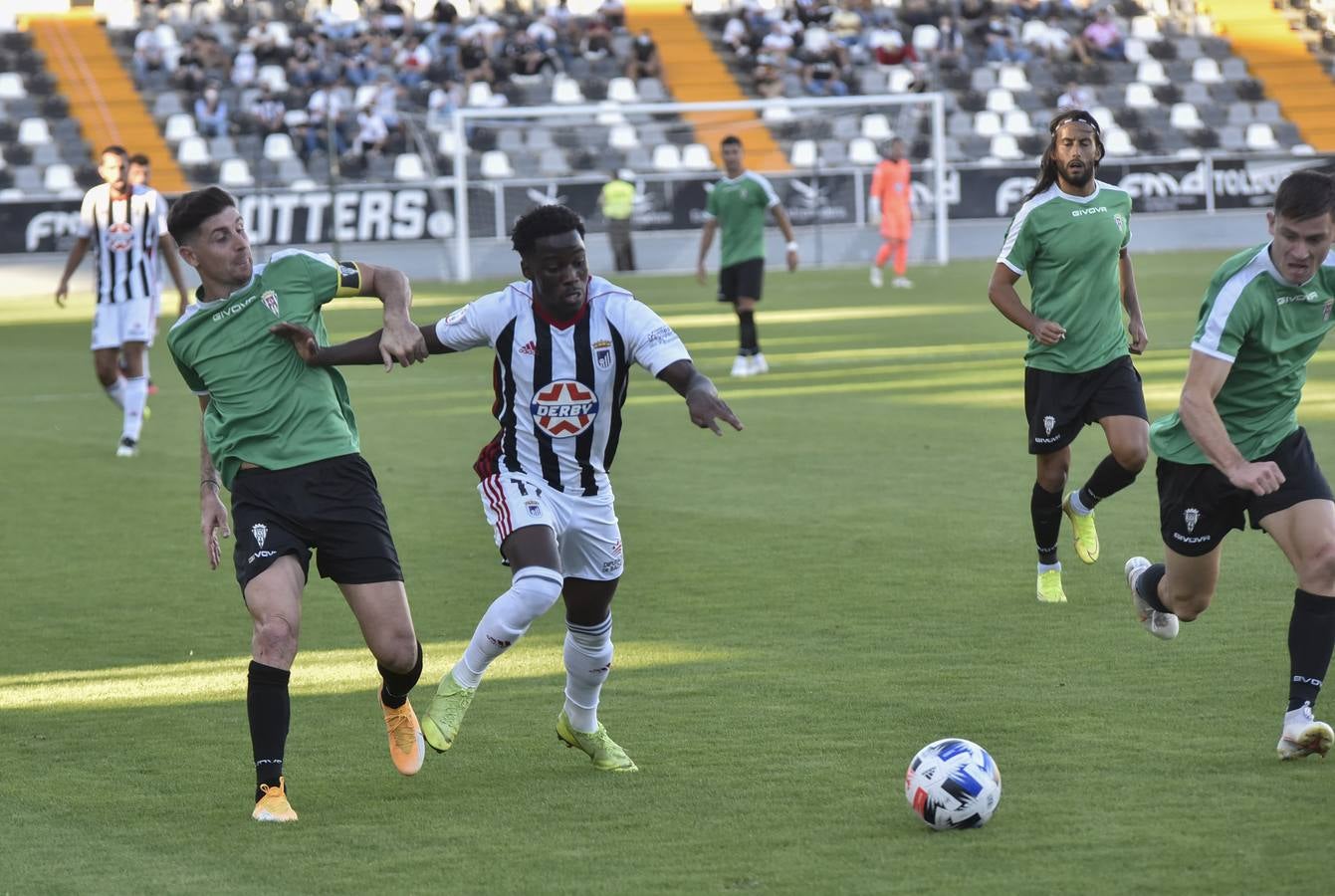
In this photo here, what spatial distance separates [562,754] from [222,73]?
108 ft

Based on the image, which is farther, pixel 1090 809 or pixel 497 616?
pixel 497 616

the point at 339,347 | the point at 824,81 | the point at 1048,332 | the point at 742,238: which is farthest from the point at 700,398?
the point at 824,81

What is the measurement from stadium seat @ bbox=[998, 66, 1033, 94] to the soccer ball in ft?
117

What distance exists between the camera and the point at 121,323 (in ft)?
48.0

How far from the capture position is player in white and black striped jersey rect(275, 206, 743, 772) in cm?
568

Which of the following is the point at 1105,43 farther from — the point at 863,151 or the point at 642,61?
the point at 642,61

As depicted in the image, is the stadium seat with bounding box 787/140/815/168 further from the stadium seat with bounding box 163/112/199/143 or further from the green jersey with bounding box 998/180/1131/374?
the green jersey with bounding box 998/180/1131/374

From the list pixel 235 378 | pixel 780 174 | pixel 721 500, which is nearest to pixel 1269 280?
pixel 235 378

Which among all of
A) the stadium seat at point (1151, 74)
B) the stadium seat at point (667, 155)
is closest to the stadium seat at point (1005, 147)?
the stadium seat at point (1151, 74)

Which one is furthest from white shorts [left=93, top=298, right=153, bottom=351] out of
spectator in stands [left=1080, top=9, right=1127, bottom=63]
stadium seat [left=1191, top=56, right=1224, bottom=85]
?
stadium seat [left=1191, top=56, right=1224, bottom=85]

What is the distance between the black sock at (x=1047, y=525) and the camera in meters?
8.64

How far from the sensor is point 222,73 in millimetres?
36906

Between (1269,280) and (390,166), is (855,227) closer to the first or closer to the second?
(390,166)

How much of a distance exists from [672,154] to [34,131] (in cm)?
1187
